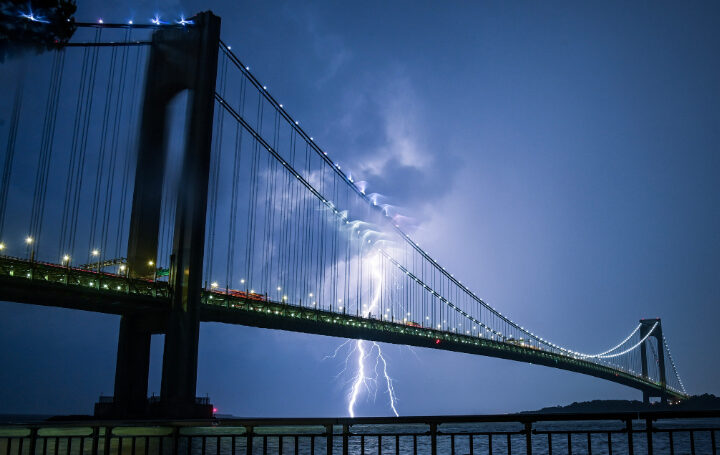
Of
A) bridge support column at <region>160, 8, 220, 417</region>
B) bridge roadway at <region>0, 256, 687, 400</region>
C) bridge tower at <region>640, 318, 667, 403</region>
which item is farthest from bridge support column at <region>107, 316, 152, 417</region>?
bridge tower at <region>640, 318, 667, 403</region>

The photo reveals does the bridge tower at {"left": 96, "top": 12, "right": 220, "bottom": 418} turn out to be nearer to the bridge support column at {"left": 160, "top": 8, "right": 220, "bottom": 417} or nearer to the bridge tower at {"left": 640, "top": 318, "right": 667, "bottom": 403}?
the bridge support column at {"left": 160, "top": 8, "right": 220, "bottom": 417}

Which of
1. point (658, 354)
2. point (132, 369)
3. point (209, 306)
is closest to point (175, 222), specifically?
point (209, 306)

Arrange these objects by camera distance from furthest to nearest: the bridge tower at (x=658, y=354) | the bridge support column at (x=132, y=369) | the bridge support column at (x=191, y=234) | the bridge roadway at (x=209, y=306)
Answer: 1. the bridge tower at (x=658, y=354)
2. the bridge support column at (x=132, y=369)
3. the bridge support column at (x=191, y=234)
4. the bridge roadway at (x=209, y=306)

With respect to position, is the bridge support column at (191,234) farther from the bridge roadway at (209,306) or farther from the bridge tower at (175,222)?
the bridge roadway at (209,306)

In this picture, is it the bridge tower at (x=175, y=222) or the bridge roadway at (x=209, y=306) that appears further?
the bridge tower at (x=175, y=222)

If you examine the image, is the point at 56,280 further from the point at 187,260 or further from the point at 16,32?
the point at 16,32

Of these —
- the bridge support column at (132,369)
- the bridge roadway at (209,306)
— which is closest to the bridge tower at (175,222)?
the bridge support column at (132,369)
